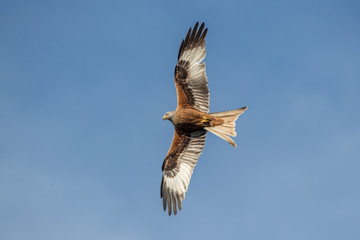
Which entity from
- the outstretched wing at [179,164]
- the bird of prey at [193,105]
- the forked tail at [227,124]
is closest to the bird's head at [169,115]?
the bird of prey at [193,105]

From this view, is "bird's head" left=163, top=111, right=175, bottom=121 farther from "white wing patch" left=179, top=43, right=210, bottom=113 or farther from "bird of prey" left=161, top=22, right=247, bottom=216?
"white wing patch" left=179, top=43, right=210, bottom=113

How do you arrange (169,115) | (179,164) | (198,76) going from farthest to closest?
(179,164), (169,115), (198,76)

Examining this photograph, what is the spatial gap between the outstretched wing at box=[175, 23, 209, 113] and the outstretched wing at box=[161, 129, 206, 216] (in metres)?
1.08

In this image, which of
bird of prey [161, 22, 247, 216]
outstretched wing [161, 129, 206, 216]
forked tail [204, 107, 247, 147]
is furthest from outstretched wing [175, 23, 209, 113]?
outstretched wing [161, 129, 206, 216]

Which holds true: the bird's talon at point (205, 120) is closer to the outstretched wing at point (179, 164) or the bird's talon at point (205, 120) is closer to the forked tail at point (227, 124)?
the forked tail at point (227, 124)

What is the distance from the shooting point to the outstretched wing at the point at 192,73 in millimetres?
13695

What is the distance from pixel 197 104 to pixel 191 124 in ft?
2.03

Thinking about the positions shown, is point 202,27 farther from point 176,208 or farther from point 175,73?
point 176,208

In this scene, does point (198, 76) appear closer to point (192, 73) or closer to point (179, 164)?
point (192, 73)

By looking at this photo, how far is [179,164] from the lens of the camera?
1467 cm

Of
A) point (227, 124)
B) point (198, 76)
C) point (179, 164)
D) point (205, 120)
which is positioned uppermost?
point (198, 76)

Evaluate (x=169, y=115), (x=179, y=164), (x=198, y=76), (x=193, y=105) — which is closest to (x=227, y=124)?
(x=193, y=105)

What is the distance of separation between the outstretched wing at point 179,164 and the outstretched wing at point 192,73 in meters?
1.08

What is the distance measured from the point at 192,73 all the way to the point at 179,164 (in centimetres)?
293
